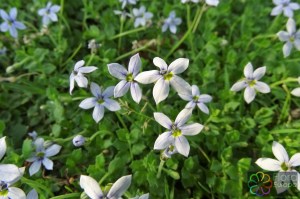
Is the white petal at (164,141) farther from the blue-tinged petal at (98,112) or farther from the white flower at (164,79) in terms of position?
the blue-tinged petal at (98,112)

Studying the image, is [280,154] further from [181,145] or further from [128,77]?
[128,77]

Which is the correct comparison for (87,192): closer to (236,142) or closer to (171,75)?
(171,75)

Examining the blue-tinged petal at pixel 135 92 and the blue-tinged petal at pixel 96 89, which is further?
the blue-tinged petal at pixel 96 89

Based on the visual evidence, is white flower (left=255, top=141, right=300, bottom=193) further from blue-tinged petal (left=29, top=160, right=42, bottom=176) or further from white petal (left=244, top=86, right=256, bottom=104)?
blue-tinged petal (left=29, top=160, right=42, bottom=176)

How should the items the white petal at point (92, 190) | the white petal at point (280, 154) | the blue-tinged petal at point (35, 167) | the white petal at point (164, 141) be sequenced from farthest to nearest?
the blue-tinged petal at point (35, 167) → the white petal at point (280, 154) → the white petal at point (164, 141) → the white petal at point (92, 190)

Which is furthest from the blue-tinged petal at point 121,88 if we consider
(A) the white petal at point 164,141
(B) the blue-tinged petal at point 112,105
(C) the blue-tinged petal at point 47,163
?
(C) the blue-tinged petal at point 47,163
